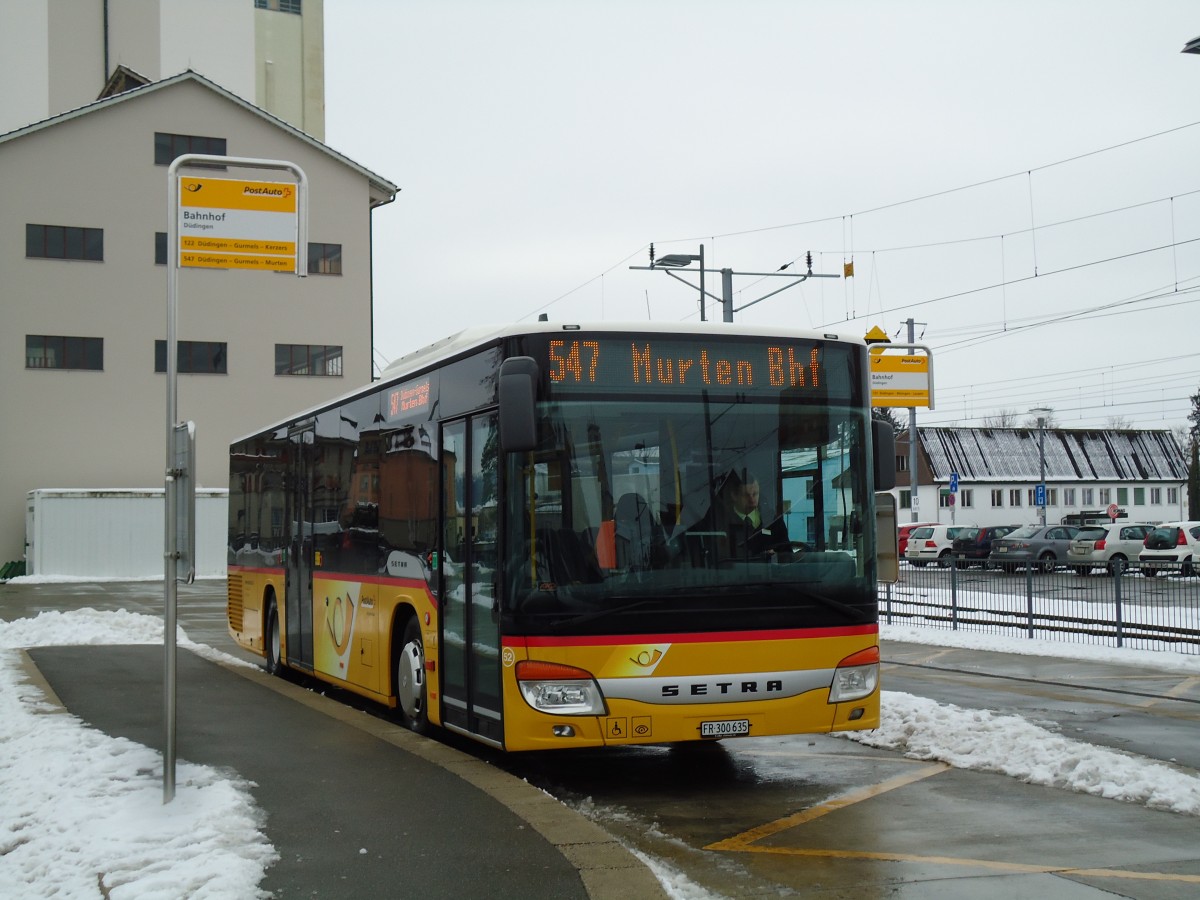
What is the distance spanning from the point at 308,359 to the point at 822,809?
4141 cm

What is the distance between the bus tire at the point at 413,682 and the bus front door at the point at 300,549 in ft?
10.6

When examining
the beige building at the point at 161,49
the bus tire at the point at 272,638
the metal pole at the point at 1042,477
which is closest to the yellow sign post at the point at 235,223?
the bus tire at the point at 272,638

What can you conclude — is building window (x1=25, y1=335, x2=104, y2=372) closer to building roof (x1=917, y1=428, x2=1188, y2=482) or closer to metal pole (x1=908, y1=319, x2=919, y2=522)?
metal pole (x1=908, y1=319, x2=919, y2=522)

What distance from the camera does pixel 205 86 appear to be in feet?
153

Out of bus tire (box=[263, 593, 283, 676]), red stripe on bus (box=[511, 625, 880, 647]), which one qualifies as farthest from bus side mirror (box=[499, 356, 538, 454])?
bus tire (box=[263, 593, 283, 676])

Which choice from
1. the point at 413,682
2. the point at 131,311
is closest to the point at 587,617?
the point at 413,682

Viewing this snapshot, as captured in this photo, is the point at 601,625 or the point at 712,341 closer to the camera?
the point at 601,625

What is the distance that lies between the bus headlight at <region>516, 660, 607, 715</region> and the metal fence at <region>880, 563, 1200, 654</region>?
1253 centimetres

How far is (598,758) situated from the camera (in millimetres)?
10594

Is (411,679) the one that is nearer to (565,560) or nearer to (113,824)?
(565,560)

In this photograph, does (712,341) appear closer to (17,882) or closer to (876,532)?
(876,532)

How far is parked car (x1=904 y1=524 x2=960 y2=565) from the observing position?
5428 cm

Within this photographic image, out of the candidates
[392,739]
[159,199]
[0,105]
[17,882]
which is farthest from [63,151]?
[17,882]

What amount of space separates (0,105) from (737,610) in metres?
52.5
